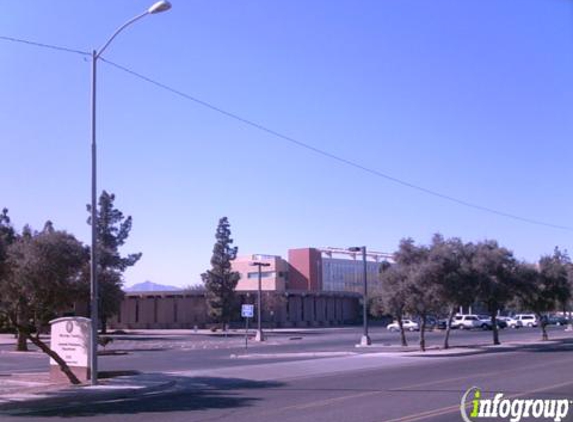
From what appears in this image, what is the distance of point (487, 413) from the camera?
14.2m

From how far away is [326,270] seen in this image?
122 meters

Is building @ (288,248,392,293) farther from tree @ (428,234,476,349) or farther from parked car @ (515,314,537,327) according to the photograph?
tree @ (428,234,476,349)

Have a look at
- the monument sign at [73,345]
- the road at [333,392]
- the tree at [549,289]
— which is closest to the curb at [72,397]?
the road at [333,392]

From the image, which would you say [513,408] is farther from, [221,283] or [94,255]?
[221,283]

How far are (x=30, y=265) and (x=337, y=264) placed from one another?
10516 centimetres

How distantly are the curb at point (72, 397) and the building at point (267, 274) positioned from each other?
9287 cm

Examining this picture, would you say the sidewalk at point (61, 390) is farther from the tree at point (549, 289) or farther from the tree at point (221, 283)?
the tree at point (221, 283)

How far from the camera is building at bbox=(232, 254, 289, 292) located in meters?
116

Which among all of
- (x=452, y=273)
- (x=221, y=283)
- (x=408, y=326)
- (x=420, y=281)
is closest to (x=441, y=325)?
(x=408, y=326)

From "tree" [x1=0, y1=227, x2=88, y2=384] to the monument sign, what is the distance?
0.44m

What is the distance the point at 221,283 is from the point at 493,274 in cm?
4510

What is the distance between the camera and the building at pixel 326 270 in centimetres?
11769

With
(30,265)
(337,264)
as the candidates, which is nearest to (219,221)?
(337,264)

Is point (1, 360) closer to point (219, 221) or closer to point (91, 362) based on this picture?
point (91, 362)
